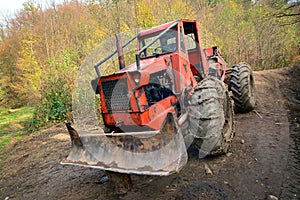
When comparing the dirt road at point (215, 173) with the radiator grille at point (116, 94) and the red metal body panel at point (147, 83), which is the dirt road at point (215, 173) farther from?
the radiator grille at point (116, 94)

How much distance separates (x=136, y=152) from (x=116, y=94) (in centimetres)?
86

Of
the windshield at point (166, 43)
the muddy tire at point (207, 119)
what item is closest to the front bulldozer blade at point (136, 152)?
the muddy tire at point (207, 119)

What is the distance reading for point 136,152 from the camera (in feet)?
10.1

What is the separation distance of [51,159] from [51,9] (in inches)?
473

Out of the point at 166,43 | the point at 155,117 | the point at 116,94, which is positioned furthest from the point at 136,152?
the point at 166,43

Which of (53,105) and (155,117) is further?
(53,105)

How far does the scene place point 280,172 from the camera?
10.5ft

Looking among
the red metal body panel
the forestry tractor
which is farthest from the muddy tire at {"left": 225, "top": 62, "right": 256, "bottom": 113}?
the red metal body panel

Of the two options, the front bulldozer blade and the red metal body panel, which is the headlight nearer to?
the red metal body panel

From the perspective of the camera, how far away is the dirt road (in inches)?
118

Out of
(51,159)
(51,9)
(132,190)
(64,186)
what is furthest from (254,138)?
(51,9)

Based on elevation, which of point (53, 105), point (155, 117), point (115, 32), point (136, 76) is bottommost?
point (53, 105)

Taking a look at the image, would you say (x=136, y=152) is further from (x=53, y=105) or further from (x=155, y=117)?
(x=53, y=105)

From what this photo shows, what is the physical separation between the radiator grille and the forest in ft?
21.1
